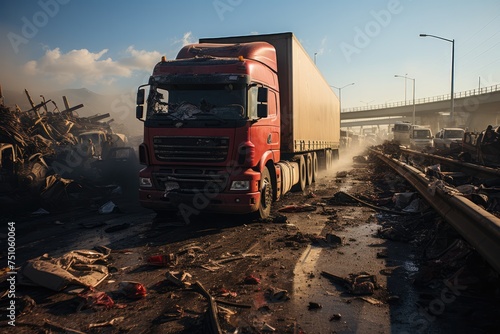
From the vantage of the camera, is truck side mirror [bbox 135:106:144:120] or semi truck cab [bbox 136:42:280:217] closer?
semi truck cab [bbox 136:42:280:217]

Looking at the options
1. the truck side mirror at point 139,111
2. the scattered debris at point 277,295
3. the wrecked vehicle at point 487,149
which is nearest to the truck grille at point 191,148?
the truck side mirror at point 139,111

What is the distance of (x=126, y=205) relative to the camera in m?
10.4

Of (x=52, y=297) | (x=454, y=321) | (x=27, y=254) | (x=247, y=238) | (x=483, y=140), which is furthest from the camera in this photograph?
(x=483, y=140)

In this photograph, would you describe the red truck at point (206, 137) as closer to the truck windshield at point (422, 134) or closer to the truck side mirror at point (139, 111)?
the truck side mirror at point (139, 111)

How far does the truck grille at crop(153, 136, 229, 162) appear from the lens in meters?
6.65

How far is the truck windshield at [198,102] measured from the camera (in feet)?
22.3

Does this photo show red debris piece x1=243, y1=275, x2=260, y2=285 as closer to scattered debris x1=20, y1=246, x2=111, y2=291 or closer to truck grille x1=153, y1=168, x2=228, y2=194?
scattered debris x1=20, y1=246, x2=111, y2=291

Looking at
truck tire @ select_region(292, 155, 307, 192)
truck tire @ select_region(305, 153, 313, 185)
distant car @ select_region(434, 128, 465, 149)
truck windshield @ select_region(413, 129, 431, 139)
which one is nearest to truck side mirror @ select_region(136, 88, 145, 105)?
truck tire @ select_region(292, 155, 307, 192)

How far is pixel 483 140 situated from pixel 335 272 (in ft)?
41.0

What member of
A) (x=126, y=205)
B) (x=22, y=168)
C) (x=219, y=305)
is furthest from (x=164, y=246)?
(x=22, y=168)

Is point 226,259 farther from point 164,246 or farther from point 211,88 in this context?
point 211,88

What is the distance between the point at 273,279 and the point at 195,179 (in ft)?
9.69

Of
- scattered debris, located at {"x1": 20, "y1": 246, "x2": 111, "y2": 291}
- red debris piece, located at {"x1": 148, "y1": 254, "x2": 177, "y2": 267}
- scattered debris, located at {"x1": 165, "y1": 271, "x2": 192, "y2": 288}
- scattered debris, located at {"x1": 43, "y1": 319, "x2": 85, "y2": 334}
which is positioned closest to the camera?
scattered debris, located at {"x1": 43, "y1": 319, "x2": 85, "y2": 334}

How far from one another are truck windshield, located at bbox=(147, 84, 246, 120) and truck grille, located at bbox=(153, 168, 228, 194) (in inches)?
40.9
